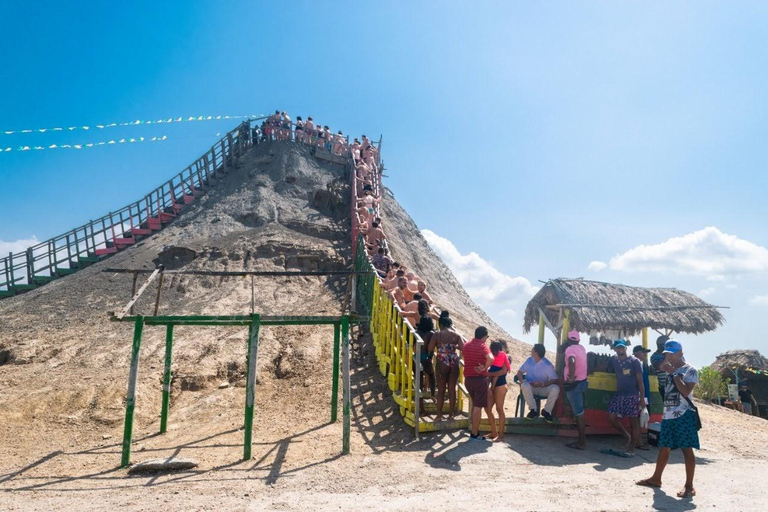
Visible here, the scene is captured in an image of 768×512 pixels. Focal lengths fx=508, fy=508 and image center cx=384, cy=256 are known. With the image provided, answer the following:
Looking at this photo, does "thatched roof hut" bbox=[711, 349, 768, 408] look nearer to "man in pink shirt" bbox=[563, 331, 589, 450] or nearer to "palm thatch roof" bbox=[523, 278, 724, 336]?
"palm thatch roof" bbox=[523, 278, 724, 336]

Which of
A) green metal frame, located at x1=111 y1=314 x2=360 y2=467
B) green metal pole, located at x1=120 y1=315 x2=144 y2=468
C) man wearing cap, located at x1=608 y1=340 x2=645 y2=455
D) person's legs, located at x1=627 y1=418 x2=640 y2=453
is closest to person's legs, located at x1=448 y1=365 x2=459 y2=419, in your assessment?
green metal frame, located at x1=111 y1=314 x2=360 y2=467

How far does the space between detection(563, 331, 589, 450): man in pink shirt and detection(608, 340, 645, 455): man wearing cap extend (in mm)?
410

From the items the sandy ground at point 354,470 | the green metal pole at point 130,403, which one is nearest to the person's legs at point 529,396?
the sandy ground at point 354,470

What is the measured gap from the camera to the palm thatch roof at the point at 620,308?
34.7ft

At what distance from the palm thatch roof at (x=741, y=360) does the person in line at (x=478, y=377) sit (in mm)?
14319

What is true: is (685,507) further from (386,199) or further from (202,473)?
(386,199)

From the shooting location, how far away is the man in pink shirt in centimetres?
668

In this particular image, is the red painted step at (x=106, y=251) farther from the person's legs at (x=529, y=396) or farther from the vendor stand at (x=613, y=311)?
the person's legs at (x=529, y=396)

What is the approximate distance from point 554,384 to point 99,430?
727 cm

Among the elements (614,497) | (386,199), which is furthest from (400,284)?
(386,199)

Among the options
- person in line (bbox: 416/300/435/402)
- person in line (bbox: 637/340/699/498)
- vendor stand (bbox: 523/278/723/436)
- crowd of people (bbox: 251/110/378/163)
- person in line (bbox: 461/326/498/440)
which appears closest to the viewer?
person in line (bbox: 637/340/699/498)

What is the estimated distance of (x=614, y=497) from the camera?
465 centimetres

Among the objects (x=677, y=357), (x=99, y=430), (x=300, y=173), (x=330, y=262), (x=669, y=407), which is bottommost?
(x=99, y=430)

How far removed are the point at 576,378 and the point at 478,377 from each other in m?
1.39
